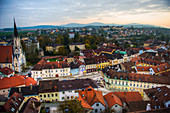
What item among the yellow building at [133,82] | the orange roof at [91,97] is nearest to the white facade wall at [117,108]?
the orange roof at [91,97]

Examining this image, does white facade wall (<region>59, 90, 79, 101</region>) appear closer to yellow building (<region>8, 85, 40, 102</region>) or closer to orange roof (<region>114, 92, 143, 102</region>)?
yellow building (<region>8, 85, 40, 102</region>)

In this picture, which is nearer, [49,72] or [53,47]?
[49,72]

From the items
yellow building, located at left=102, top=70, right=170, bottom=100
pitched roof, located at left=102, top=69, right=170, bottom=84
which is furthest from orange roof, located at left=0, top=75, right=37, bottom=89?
pitched roof, located at left=102, top=69, right=170, bottom=84

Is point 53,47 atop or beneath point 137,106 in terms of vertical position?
atop

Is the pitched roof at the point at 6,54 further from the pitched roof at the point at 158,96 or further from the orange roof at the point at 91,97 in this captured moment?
the pitched roof at the point at 158,96

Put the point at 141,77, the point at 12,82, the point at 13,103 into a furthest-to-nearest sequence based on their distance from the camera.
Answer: the point at 141,77 < the point at 12,82 < the point at 13,103

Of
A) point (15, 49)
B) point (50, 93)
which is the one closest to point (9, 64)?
point (15, 49)

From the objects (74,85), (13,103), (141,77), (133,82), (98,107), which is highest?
(13,103)

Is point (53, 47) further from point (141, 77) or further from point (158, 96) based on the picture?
point (158, 96)

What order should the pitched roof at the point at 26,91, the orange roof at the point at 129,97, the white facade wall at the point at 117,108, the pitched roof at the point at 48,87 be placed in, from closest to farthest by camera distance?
the white facade wall at the point at 117,108, the orange roof at the point at 129,97, the pitched roof at the point at 26,91, the pitched roof at the point at 48,87

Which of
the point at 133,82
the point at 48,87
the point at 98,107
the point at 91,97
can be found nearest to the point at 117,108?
the point at 98,107

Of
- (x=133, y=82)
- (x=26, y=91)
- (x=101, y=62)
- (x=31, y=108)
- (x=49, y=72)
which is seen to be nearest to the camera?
(x=31, y=108)

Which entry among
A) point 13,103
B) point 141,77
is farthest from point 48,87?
point 141,77
